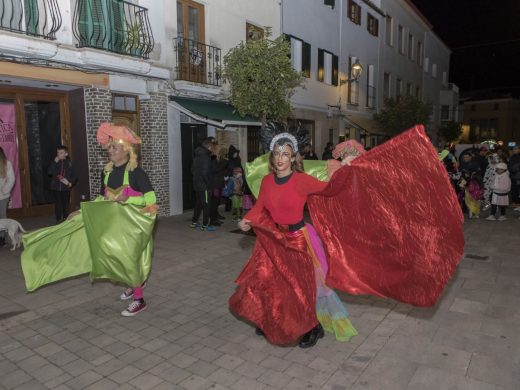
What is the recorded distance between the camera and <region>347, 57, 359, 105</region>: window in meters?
20.9

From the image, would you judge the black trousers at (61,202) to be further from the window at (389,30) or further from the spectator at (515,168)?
the window at (389,30)

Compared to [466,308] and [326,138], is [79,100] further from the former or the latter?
[326,138]

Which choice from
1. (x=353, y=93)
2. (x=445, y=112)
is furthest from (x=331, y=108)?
(x=445, y=112)

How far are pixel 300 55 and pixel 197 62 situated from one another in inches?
231

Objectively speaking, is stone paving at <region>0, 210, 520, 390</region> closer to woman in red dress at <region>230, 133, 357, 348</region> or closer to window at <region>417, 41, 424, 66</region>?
woman in red dress at <region>230, 133, 357, 348</region>

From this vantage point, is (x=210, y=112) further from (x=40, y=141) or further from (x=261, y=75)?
(x=40, y=141)

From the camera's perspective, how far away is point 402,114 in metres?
22.5

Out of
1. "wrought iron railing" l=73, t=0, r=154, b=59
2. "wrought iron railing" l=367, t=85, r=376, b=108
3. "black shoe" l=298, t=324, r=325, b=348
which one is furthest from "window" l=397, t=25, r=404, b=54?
"black shoe" l=298, t=324, r=325, b=348

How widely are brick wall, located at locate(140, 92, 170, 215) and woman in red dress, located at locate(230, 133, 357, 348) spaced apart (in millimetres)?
7411

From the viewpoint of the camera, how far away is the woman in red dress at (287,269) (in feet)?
11.6

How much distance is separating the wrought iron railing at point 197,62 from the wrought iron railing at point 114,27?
1078mm

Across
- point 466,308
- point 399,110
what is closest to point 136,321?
point 466,308

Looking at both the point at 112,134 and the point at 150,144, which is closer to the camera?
the point at 112,134

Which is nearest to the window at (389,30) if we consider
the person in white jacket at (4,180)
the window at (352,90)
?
the window at (352,90)
